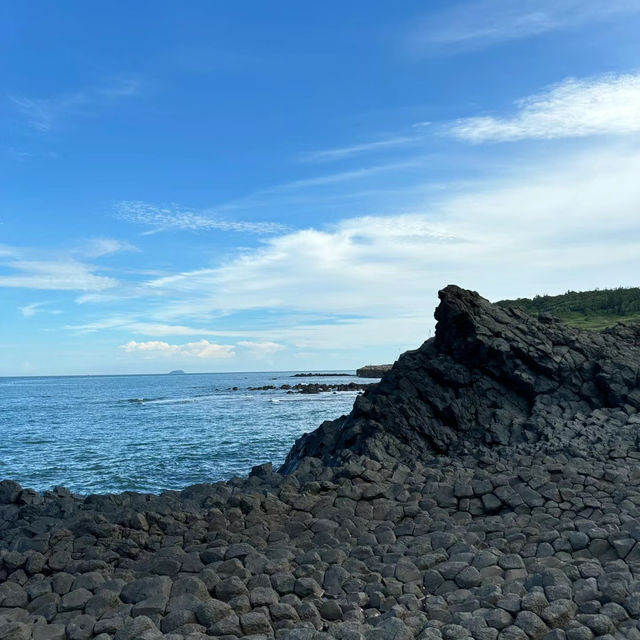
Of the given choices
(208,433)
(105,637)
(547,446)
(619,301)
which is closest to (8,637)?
(105,637)

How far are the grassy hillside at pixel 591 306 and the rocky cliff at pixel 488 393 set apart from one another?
1512 centimetres

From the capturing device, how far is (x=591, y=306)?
157ft

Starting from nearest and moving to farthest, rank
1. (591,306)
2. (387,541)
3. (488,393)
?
1. (387,541)
2. (488,393)
3. (591,306)

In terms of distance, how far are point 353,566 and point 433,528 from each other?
270 centimetres

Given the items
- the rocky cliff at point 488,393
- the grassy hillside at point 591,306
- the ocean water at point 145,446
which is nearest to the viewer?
the rocky cliff at point 488,393

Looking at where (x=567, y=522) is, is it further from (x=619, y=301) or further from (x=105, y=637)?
(x=619, y=301)

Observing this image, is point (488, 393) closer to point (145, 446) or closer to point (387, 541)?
point (387, 541)

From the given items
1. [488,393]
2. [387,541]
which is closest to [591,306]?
[488,393]

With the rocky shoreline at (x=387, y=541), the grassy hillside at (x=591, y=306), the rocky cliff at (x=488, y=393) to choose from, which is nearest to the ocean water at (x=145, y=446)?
the rocky cliff at (x=488, y=393)

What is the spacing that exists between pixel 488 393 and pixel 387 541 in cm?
1145

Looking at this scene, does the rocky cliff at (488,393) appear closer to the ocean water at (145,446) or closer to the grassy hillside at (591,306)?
the ocean water at (145,446)

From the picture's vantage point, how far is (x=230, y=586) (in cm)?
949

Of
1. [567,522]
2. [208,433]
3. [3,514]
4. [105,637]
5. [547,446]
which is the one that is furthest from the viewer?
[208,433]

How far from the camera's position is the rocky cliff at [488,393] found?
66.9 ft
